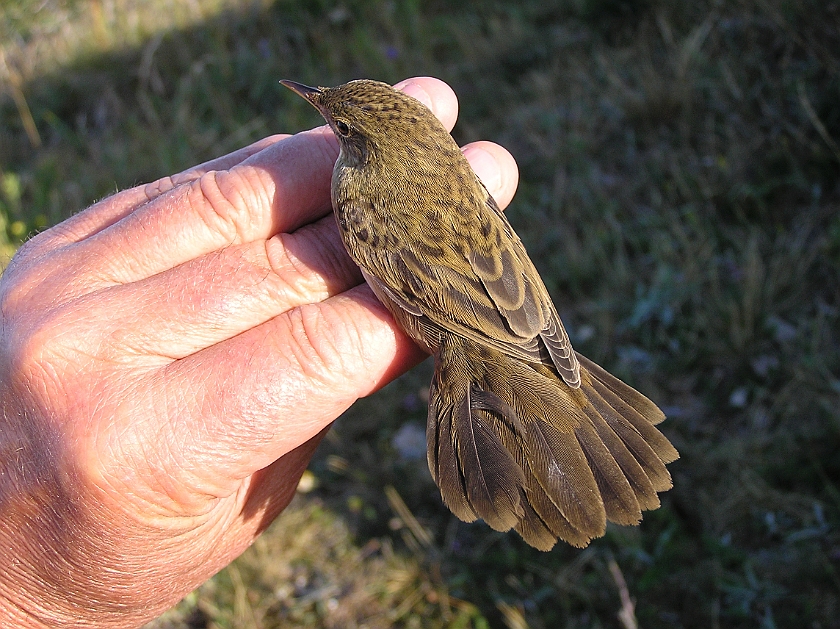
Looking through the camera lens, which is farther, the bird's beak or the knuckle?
the bird's beak

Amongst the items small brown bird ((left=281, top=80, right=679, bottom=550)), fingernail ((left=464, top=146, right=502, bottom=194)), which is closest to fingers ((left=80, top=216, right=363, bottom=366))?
small brown bird ((left=281, top=80, right=679, bottom=550))

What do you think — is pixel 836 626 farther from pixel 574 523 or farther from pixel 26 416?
pixel 26 416

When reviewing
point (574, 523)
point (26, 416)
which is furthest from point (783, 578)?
point (26, 416)

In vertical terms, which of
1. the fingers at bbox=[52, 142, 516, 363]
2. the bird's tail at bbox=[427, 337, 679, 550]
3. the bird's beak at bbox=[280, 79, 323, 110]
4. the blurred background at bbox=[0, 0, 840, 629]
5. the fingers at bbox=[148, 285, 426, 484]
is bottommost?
the blurred background at bbox=[0, 0, 840, 629]

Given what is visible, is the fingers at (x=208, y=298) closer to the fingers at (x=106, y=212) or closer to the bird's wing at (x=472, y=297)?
the bird's wing at (x=472, y=297)

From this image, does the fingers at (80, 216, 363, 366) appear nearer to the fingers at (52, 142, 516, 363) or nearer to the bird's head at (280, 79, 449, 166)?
the fingers at (52, 142, 516, 363)

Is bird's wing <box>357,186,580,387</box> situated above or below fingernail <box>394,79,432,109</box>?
below

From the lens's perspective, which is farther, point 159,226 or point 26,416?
point 159,226
